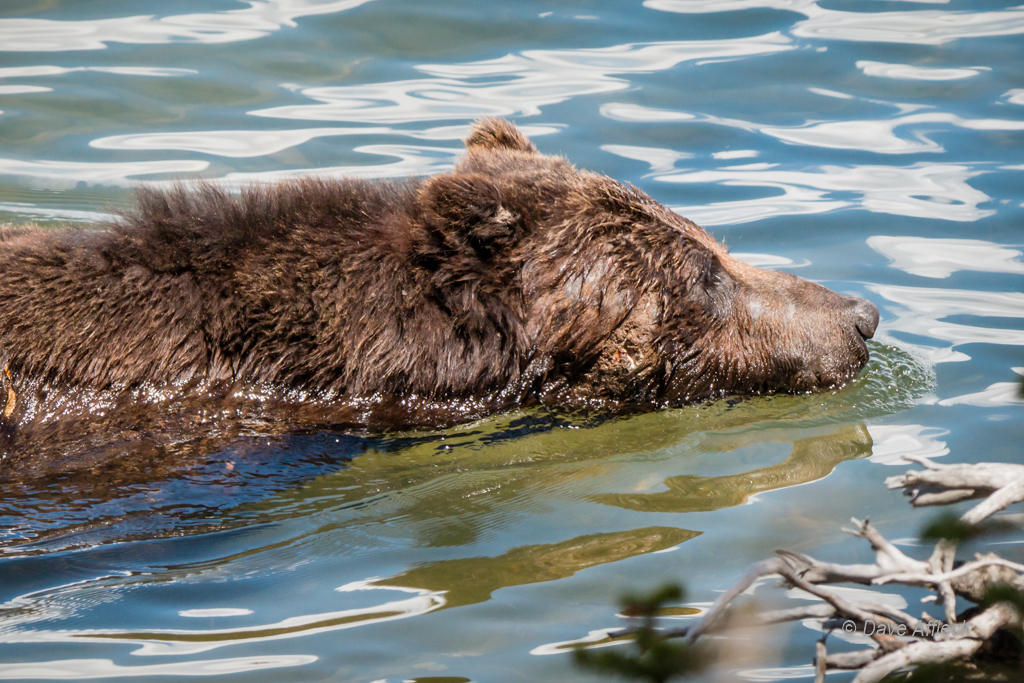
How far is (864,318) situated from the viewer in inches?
232

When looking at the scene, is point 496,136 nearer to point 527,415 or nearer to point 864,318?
point 527,415

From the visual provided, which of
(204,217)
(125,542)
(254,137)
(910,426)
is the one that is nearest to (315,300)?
(204,217)

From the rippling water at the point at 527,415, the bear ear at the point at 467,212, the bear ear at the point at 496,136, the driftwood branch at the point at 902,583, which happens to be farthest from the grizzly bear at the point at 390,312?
the driftwood branch at the point at 902,583

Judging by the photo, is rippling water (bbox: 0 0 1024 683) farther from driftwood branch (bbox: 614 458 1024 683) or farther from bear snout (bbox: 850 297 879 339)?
driftwood branch (bbox: 614 458 1024 683)

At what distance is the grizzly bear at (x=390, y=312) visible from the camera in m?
4.79

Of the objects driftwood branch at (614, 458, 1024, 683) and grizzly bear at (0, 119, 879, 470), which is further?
grizzly bear at (0, 119, 879, 470)

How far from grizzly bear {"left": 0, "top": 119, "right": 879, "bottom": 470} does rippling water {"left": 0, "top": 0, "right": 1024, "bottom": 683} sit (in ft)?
0.77

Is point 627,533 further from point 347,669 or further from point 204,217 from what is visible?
point 204,217

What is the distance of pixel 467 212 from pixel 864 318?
8.16ft

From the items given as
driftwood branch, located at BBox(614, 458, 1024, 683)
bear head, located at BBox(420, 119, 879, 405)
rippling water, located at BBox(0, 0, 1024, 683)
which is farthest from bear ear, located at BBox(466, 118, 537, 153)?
driftwood branch, located at BBox(614, 458, 1024, 683)

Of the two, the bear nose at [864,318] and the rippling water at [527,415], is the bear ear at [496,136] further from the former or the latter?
the bear nose at [864,318]

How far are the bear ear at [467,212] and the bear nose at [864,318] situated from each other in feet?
7.10

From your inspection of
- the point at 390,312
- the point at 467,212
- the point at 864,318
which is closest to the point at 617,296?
the point at 467,212

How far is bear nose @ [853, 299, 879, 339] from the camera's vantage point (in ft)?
19.3
